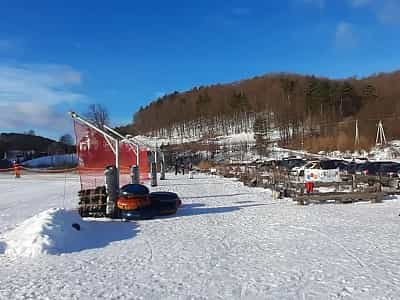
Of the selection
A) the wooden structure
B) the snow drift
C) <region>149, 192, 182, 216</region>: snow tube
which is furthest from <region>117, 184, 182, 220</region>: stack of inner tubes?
the wooden structure

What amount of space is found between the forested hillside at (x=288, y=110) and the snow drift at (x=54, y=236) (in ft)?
197

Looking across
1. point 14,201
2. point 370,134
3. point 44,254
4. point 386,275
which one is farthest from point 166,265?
point 370,134

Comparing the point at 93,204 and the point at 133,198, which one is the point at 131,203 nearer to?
the point at 133,198

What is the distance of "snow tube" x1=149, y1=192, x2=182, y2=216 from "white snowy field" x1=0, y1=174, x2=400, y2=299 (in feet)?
1.83

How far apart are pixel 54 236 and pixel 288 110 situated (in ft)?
349

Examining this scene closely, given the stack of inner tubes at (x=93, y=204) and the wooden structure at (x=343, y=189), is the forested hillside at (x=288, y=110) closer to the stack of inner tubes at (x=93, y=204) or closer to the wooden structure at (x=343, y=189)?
the wooden structure at (x=343, y=189)

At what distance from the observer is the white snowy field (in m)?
6.58

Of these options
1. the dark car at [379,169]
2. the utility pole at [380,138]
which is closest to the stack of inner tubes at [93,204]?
the dark car at [379,169]

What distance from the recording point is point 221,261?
8336mm

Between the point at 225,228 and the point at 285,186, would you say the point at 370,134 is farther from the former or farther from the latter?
the point at 225,228

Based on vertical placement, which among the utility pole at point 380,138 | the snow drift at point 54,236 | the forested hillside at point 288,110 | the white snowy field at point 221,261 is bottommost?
the white snowy field at point 221,261

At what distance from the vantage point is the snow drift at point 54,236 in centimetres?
907

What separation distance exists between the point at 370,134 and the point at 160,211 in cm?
6725

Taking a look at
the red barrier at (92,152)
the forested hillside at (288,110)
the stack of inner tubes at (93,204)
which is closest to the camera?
the stack of inner tubes at (93,204)
